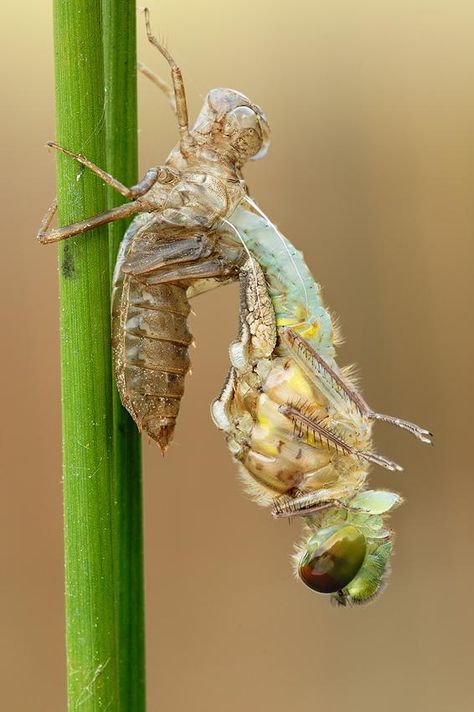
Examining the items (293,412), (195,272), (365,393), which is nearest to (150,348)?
(195,272)

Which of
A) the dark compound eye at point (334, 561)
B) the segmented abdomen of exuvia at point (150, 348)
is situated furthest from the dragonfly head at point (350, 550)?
the segmented abdomen of exuvia at point (150, 348)

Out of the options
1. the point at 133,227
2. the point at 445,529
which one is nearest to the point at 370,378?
the point at 445,529

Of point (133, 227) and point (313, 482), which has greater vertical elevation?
point (133, 227)

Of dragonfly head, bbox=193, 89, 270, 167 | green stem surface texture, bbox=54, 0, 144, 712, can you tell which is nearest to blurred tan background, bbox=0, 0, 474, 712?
dragonfly head, bbox=193, 89, 270, 167

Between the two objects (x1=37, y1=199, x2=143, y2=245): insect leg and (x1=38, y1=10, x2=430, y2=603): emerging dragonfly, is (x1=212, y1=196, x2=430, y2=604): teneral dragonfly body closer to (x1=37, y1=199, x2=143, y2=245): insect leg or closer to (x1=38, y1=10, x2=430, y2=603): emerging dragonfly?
(x1=38, y1=10, x2=430, y2=603): emerging dragonfly

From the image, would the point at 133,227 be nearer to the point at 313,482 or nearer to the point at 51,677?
the point at 313,482

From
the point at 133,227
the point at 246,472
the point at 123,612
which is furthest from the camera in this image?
the point at 246,472

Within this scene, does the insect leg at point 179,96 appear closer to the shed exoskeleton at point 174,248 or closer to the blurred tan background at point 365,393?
the shed exoskeleton at point 174,248

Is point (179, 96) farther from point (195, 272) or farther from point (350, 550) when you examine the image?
point (350, 550)
